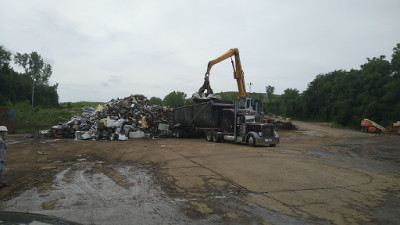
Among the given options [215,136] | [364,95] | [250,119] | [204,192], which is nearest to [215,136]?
[215,136]

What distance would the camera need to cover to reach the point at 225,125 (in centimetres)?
1877

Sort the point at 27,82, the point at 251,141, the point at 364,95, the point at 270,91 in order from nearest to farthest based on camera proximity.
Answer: the point at 251,141 → the point at 364,95 → the point at 27,82 → the point at 270,91

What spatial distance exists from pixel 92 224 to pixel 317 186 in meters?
5.65

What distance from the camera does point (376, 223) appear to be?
4582mm

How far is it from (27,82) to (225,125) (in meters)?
70.8

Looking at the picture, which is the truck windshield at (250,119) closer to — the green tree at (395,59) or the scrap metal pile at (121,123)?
the scrap metal pile at (121,123)

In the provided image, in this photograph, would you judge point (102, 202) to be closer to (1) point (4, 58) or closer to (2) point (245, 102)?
(2) point (245, 102)

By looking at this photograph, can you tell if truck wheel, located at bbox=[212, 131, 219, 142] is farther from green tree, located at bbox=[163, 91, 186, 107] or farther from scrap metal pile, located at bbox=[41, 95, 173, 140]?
green tree, located at bbox=[163, 91, 186, 107]

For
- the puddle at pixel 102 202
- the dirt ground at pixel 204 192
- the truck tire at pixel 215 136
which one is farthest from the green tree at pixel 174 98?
the puddle at pixel 102 202

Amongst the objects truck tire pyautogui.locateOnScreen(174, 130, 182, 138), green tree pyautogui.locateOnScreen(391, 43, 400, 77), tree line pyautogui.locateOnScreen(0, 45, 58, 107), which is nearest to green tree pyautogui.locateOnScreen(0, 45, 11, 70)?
tree line pyautogui.locateOnScreen(0, 45, 58, 107)

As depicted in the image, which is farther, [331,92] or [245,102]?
[331,92]

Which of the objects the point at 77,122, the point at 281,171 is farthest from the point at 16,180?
the point at 77,122

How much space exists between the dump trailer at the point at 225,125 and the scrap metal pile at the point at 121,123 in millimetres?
3326

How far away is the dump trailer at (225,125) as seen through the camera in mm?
16062
